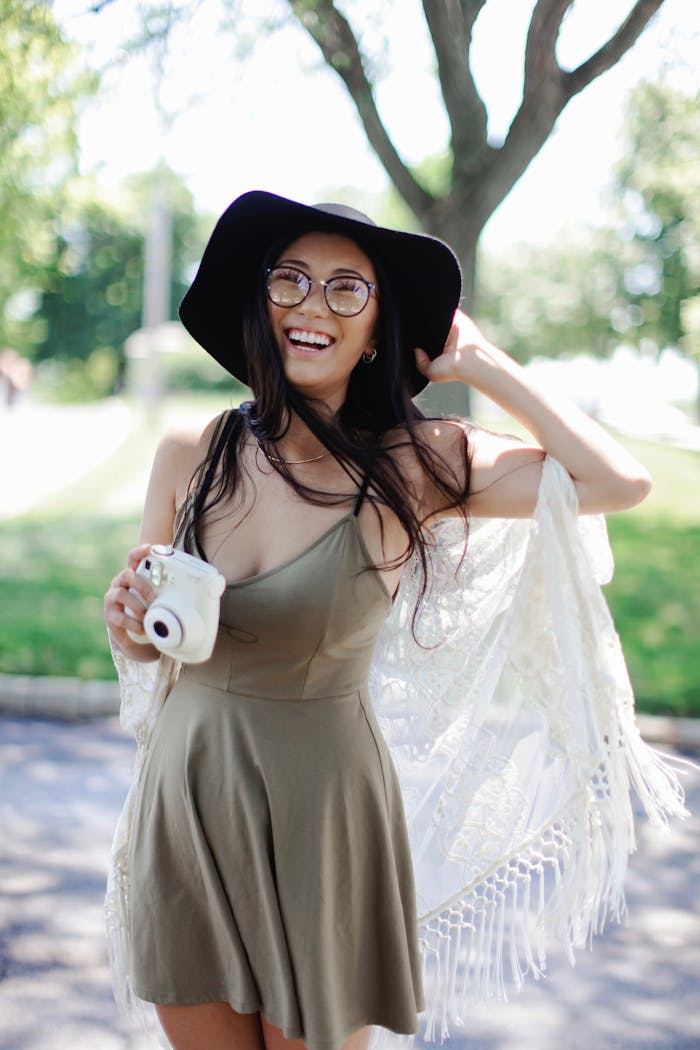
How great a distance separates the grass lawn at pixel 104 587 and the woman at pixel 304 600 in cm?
453

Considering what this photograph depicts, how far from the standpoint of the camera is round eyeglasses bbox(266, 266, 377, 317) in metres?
1.98

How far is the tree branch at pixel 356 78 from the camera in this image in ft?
18.3

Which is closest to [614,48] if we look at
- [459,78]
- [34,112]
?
[459,78]

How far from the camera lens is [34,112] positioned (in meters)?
7.19

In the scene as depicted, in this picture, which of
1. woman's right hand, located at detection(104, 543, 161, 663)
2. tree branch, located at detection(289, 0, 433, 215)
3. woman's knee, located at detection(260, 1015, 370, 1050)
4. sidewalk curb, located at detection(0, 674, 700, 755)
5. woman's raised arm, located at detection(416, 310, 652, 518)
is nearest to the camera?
woman's right hand, located at detection(104, 543, 161, 663)

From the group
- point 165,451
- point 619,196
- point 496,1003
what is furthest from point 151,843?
point 619,196

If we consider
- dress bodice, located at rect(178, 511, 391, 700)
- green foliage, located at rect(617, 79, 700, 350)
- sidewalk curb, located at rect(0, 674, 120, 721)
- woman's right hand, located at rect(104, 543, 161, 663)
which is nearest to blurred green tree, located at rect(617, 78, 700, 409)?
green foliage, located at rect(617, 79, 700, 350)

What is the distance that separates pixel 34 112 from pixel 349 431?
240 inches

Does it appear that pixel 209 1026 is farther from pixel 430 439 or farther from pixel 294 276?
pixel 294 276

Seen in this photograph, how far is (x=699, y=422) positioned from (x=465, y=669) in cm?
2296

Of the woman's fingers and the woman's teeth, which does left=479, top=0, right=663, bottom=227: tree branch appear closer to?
the woman's teeth

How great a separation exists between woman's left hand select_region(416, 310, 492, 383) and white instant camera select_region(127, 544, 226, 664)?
2.33 ft

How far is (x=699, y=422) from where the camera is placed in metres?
24.0

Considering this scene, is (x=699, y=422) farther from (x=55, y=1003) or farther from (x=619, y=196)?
(x=55, y=1003)
